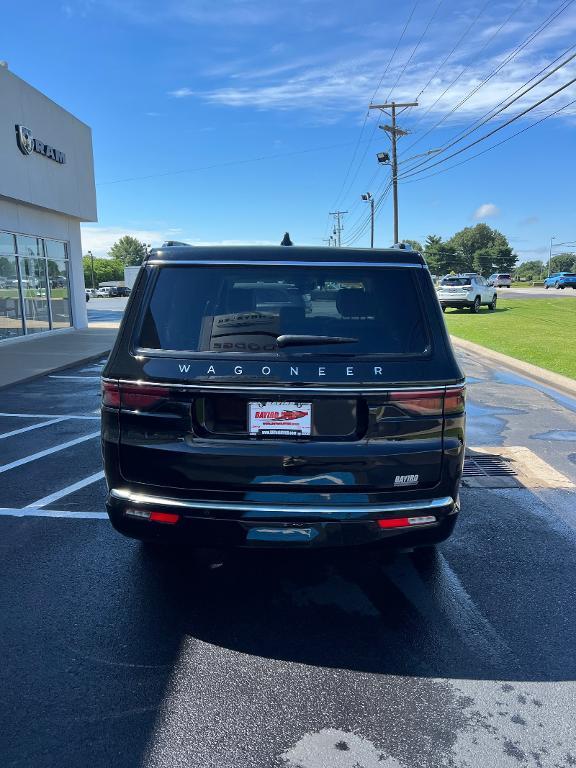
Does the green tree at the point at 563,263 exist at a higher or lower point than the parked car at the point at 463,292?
higher

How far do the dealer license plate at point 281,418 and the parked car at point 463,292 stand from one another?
2511 centimetres

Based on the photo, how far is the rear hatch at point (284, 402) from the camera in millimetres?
2777

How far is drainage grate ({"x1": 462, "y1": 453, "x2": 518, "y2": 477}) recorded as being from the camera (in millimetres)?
5516

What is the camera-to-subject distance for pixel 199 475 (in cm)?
285

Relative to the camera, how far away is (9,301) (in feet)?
53.9

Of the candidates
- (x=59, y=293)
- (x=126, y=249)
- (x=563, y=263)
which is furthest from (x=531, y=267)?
(x=59, y=293)

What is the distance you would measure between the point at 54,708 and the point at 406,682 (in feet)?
5.04

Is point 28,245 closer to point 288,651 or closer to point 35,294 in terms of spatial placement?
point 35,294

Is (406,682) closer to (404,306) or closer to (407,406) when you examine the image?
(407,406)

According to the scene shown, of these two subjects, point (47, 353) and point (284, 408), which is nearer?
point (284, 408)

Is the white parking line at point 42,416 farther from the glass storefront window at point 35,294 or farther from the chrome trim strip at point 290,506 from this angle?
the glass storefront window at point 35,294

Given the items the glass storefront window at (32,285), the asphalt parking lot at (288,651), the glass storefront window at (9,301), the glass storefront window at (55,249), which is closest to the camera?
the asphalt parking lot at (288,651)

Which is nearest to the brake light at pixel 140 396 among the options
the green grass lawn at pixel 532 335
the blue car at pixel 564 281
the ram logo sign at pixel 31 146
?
the green grass lawn at pixel 532 335

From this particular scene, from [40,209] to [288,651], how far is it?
17856mm
